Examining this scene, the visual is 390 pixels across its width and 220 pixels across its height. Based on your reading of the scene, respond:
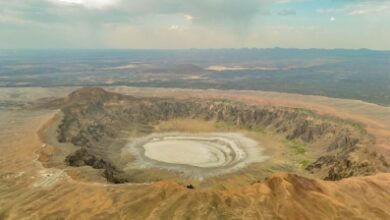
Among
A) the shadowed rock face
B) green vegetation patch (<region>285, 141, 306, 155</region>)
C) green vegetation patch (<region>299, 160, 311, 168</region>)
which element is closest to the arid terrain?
green vegetation patch (<region>299, 160, 311, 168</region>)

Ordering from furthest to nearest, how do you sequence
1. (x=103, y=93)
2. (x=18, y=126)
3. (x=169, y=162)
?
(x=103, y=93)
(x=18, y=126)
(x=169, y=162)

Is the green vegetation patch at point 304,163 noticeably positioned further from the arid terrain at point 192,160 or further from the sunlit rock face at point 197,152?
the sunlit rock face at point 197,152

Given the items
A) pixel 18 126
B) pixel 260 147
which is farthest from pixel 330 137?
pixel 18 126

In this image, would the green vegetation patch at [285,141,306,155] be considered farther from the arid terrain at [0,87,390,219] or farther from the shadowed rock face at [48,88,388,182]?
the shadowed rock face at [48,88,388,182]

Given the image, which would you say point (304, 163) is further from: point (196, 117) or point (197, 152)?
point (196, 117)

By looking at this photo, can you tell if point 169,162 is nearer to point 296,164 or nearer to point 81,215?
point 296,164
